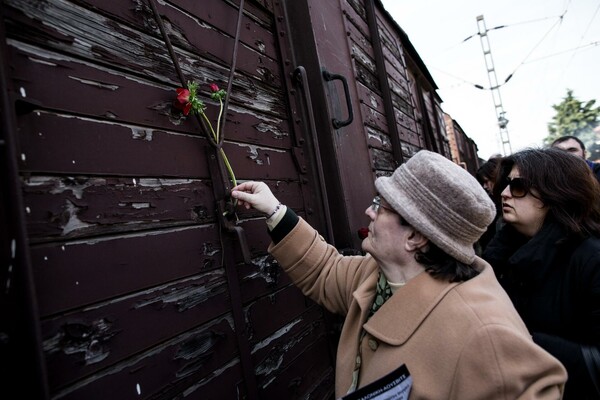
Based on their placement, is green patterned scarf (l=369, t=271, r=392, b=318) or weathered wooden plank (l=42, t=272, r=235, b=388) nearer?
weathered wooden plank (l=42, t=272, r=235, b=388)

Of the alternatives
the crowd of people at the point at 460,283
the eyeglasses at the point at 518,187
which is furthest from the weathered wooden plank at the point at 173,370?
the eyeglasses at the point at 518,187

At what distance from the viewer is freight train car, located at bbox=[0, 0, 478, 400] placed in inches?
33.1

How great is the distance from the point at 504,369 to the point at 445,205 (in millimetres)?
507

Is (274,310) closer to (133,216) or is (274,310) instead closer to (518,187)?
(133,216)

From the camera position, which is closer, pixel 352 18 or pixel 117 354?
pixel 117 354

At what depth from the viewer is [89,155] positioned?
100 cm

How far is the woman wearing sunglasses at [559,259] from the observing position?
1.36 meters

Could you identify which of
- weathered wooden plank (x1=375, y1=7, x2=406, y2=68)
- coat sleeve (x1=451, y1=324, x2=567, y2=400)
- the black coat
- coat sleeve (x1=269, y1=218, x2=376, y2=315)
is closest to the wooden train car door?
coat sleeve (x1=269, y1=218, x2=376, y2=315)

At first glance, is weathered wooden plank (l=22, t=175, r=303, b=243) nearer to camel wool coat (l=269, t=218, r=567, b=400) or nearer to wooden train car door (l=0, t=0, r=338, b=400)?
wooden train car door (l=0, t=0, r=338, b=400)

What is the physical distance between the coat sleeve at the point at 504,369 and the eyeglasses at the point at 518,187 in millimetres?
978

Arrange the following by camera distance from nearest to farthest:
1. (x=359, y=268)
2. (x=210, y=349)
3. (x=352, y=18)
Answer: (x=210, y=349), (x=359, y=268), (x=352, y=18)

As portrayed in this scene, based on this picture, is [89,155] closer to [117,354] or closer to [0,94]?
[0,94]

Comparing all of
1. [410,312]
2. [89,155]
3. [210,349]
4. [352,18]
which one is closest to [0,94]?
[89,155]

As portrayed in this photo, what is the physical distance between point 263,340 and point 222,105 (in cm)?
109
